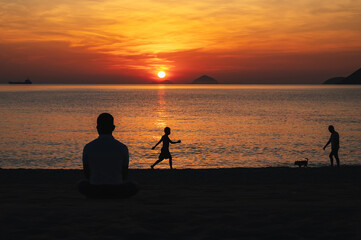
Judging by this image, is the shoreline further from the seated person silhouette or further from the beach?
the seated person silhouette

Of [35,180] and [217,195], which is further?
[35,180]

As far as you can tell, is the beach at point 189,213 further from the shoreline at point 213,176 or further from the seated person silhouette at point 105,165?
the shoreline at point 213,176

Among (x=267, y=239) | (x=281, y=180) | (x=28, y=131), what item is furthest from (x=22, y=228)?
(x=28, y=131)

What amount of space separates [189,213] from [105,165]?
68.6 inches

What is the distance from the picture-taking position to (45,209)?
289 inches

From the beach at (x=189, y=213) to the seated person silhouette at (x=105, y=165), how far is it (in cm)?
39

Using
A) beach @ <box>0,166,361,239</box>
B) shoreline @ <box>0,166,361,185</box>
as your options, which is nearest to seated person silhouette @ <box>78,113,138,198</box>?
beach @ <box>0,166,361,239</box>

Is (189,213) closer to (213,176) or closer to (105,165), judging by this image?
(105,165)

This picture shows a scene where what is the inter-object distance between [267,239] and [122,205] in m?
2.89

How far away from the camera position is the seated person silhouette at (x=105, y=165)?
6.42 meters

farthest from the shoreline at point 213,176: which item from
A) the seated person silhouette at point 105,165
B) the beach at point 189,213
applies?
the seated person silhouette at point 105,165

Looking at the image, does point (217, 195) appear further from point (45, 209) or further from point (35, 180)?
point (35, 180)

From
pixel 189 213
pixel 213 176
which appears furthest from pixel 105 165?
pixel 213 176

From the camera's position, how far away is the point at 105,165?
6562mm
